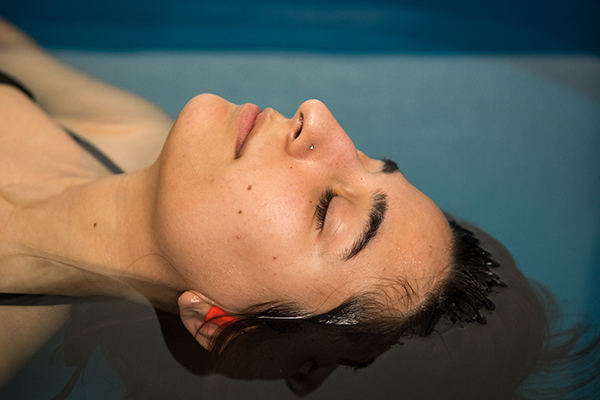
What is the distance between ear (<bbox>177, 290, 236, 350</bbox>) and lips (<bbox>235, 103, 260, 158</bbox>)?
0.34 meters

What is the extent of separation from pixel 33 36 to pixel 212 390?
191 centimetres

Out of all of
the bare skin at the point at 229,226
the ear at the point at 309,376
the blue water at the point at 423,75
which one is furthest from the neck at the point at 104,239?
the blue water at the point at 423,75

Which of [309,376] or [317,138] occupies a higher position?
[317,138]

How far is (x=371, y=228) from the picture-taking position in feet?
2.99

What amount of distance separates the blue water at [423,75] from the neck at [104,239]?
85 centimetres

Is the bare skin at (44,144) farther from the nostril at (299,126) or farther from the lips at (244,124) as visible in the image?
the nostril at (299,126)

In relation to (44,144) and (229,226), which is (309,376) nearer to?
(229,226)

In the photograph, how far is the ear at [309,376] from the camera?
3.01 feet

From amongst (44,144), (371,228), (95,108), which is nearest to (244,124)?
(371,228)

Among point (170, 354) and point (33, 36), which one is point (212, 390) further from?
point (33, 36)

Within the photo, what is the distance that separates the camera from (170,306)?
1.03 meters

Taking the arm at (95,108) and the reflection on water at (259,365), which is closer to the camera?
the reflection on water at (259,365)

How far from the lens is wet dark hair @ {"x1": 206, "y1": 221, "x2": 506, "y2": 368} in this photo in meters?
0.95

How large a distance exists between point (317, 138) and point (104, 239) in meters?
0.60
